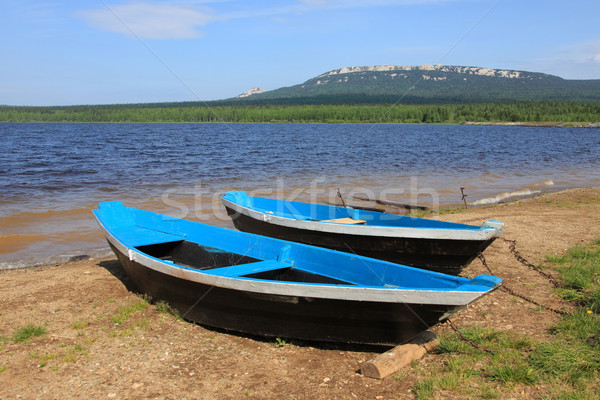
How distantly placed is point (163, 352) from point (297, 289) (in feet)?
5.99

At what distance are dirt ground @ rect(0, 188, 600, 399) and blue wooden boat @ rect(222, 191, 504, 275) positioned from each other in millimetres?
884

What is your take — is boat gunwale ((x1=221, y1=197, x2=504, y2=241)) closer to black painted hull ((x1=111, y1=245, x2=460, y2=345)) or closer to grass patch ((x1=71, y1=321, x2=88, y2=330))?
black painted hull ((x1=111, y1=245, x2=460, y2=345))

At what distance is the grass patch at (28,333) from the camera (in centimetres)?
575

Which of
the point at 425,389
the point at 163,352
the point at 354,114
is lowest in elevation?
the point at 163,352

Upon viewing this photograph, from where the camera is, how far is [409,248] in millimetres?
7676

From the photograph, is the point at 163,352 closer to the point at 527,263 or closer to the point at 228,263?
the point at 228,263

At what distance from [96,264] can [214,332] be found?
443cm

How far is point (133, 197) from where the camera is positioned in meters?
17.1

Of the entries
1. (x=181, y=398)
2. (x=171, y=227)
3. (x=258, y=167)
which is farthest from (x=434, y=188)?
(x=181, y=398)

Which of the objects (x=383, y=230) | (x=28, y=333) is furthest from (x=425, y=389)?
(x=28, y=333)

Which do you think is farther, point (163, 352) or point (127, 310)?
point (127, 310)

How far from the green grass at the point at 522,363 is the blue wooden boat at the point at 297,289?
1.83ft

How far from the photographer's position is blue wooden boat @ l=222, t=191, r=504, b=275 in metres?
7.13

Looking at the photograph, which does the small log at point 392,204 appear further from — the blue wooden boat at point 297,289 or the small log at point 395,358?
the small log at point 395,358
